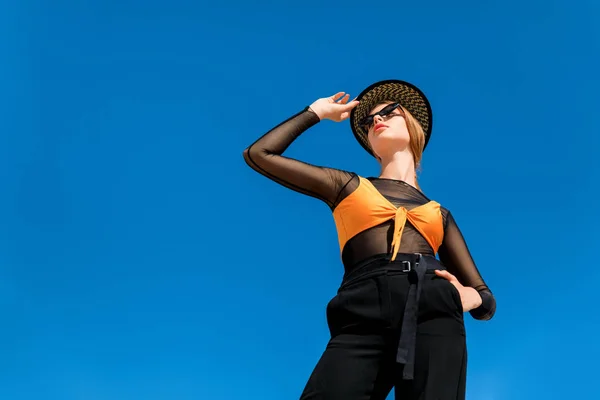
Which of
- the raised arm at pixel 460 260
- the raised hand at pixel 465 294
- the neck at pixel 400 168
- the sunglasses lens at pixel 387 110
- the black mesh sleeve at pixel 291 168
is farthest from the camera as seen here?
the sunglasses lens at pixel 387 110

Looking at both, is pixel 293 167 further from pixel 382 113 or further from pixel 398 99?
pixel 398 99

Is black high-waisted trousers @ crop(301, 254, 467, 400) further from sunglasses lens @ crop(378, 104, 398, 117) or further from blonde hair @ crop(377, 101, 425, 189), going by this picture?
sunglasses lens @ crop(378, 104, 398, 117)

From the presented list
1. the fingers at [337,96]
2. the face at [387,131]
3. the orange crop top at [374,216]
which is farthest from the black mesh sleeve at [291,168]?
the face at [387,131]

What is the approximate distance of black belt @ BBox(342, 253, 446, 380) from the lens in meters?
3.91

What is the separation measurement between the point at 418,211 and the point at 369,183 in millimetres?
432

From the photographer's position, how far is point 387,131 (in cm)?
546

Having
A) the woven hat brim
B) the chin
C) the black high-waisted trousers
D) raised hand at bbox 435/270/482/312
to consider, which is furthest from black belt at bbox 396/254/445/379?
the woven hat brim

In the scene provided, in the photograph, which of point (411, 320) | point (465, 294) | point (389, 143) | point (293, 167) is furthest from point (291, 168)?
point (465, 294)

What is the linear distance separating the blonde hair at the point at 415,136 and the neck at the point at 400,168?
0.08 m

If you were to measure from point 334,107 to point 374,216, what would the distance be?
3.53 ft

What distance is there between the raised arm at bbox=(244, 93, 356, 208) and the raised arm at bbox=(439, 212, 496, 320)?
1005mm

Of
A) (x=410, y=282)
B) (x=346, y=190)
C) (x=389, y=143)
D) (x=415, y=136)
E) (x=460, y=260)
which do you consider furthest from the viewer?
(x=415, y=136)

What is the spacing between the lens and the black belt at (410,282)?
3.91 m

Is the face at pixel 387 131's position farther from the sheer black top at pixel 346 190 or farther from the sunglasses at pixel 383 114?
the sheer black top at pixel 346 190
